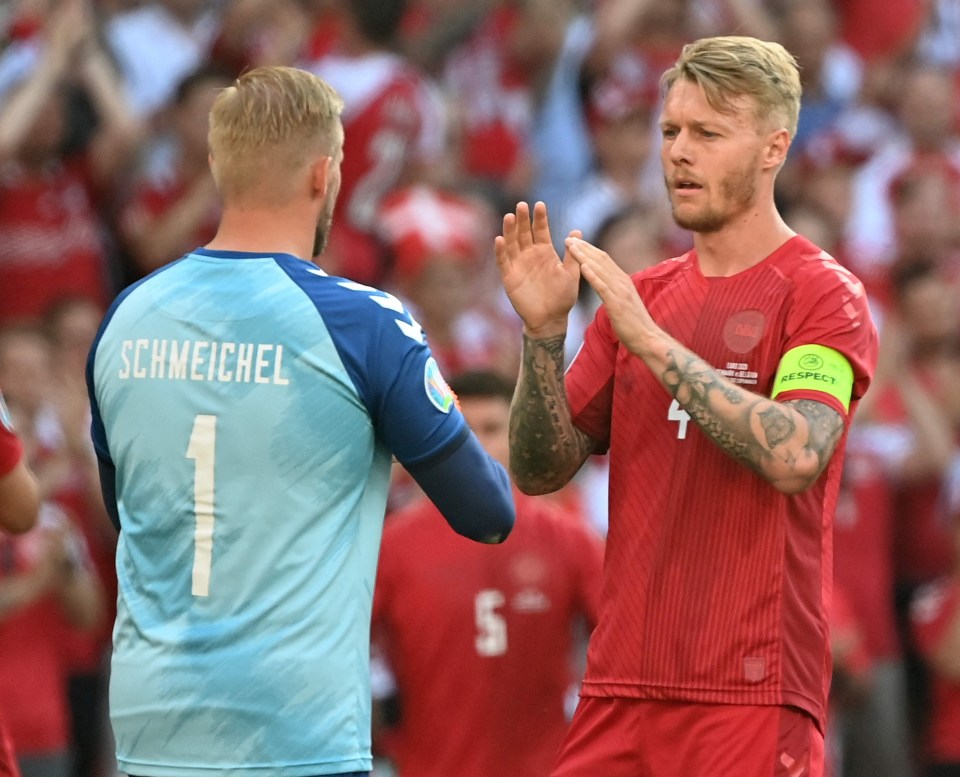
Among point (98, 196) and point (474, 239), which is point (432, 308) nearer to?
point (474, 239)

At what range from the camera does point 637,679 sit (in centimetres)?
449

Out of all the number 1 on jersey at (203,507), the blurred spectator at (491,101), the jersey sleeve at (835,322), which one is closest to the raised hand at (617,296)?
the jersey sleeve at (835,322)

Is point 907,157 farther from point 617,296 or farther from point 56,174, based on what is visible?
point 617,296

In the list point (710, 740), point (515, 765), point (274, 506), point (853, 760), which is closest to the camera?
point (274, 506)

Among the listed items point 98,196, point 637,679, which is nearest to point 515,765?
point 637,679

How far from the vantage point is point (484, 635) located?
20.9ft

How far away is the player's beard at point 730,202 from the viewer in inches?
180

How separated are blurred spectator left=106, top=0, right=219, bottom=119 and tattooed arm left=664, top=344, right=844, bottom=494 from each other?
5.89m

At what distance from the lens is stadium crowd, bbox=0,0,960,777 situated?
27.7ft

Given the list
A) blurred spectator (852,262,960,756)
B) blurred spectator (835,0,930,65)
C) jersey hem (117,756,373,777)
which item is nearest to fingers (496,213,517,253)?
jersey hem (117,756,373,777)

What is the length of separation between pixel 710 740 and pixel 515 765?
1.94 m

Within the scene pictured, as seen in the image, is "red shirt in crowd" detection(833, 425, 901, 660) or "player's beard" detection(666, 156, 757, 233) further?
"red shirt in crowd" detection(833, 425, 901, 660)

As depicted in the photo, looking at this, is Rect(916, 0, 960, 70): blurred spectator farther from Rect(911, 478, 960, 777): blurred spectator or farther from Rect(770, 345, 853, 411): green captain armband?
Rect(770, 345, 853, 411): green captain armband

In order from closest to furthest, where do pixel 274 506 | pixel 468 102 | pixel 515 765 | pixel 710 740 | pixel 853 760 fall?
pixel 274 506
pixel 710 740
pixel 515 765
pixel 853 760
pixel 468 102
